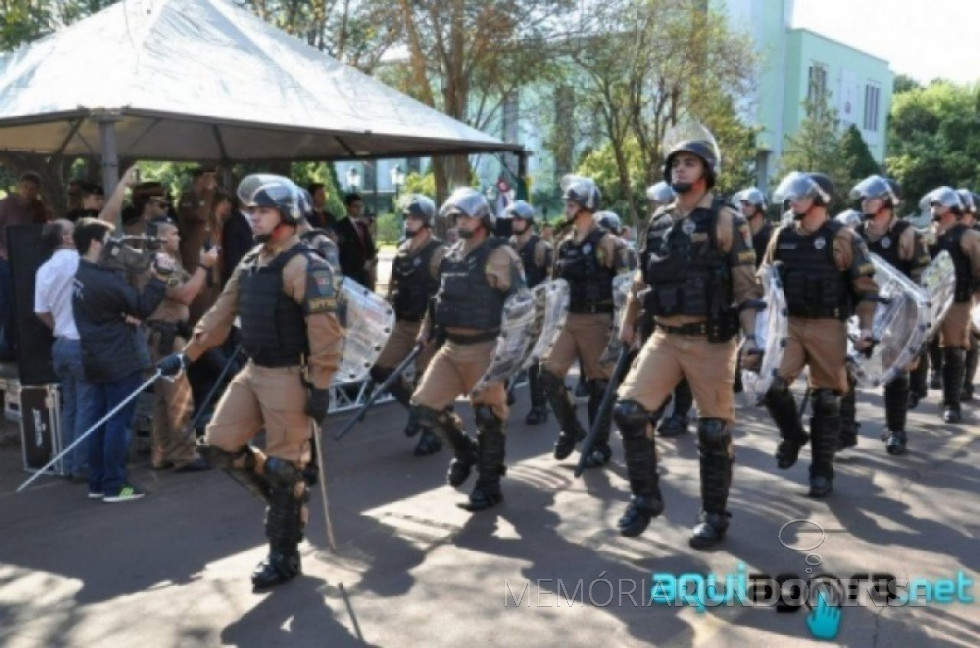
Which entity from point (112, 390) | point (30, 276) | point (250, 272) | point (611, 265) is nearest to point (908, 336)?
point (611, 265)

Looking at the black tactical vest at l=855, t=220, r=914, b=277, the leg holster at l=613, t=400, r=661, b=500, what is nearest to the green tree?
the black tactical vest at l=855, t=220, r=914, b=277

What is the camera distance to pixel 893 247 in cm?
796

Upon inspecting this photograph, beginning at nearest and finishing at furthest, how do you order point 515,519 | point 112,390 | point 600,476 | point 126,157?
point 515,519, point 112,390, point 600,476, point 126,157

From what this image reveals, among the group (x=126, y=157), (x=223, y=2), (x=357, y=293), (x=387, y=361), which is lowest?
(x=387, y=361)

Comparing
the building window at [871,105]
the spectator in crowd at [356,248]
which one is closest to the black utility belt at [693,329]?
the spectator in crowd at [356,248]

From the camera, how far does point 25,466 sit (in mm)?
7543

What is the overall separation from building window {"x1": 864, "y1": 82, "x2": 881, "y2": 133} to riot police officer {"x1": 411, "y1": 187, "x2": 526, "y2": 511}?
4608 cm

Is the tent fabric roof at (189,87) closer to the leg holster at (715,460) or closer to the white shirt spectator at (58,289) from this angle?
the white shirt spectator at (58,289)

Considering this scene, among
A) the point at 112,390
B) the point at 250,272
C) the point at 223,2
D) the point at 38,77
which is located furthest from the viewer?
the point at 223,2

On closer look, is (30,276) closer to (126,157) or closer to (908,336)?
(126,157)

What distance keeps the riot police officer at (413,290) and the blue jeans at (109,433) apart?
207 centimetres

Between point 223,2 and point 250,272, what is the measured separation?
6.47m

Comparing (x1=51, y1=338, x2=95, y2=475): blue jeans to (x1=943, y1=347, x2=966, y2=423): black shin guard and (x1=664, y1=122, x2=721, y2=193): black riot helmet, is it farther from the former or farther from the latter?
(x1=943, y1=347, x2=966, y2=423): black shin guard

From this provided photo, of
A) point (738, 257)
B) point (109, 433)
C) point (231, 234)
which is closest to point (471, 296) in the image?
point (738, 257)
